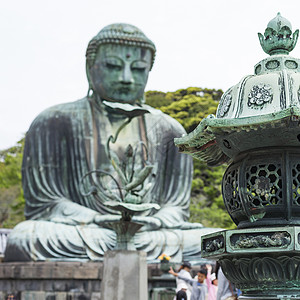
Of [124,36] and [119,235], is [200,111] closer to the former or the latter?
[124,36]

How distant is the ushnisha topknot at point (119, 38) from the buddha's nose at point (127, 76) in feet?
1.50

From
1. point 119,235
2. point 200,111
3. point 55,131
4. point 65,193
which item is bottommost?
point 119,235

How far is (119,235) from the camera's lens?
743cm

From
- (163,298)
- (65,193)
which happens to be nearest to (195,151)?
(163,298)

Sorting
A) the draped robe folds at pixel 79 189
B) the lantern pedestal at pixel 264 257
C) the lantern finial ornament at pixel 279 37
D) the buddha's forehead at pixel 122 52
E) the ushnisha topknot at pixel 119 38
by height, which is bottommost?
the lantern pedestal at pixel 264 257

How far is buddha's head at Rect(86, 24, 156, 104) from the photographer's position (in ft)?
39.3

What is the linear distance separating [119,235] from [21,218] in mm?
16109

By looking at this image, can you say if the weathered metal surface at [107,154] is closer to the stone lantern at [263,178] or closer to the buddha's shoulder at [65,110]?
the buddha's shoulder at [65,110]

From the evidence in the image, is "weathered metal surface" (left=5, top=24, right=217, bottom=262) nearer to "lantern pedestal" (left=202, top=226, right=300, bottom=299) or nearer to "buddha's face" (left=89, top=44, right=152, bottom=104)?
"buddha's face" (left=89, top=44, right=152, bottom=104)

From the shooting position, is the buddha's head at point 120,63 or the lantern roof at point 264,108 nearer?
the lantern roof at point 264,108

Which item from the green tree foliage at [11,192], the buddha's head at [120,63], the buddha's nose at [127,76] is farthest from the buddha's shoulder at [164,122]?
the green tree foliage at [11,192]

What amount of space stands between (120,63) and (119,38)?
0.46 metres

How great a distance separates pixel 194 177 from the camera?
21.5 m

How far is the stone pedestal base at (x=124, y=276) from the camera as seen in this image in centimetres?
623
